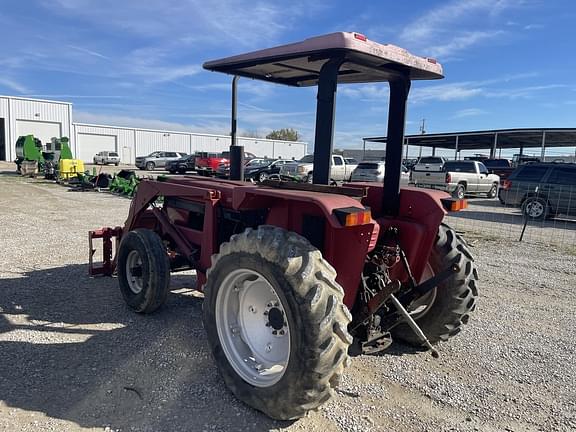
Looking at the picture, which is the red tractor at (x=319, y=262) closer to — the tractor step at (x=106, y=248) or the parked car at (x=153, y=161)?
the tractor step at (x=106, y=248)

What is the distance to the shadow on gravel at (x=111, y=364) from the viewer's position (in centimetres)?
304

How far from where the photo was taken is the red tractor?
110 inches

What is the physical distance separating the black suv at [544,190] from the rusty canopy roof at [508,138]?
1285 cm

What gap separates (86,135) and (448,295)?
54.4 m

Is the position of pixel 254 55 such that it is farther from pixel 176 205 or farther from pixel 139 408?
pixel 139 408

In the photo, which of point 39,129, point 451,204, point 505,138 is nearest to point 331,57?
point 451,204

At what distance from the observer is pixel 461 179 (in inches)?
807

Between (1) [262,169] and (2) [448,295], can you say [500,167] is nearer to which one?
(1) [262,169]

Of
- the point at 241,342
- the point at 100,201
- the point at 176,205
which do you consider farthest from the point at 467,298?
the point at 100,201

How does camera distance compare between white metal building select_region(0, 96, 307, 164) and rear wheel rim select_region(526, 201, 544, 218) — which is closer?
rear wheel rim select_region(526, 201, 544, 218)

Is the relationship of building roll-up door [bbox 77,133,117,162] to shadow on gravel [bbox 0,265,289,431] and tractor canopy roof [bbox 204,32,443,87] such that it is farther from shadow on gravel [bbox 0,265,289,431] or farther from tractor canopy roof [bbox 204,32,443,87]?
tractor canopy roof [bbox 204,32,443,87]

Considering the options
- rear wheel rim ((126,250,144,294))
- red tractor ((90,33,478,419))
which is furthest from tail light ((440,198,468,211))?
rear wheel rim ((126,250,144,294))

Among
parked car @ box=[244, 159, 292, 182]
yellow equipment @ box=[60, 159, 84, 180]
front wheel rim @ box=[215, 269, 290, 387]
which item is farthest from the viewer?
parked car @ box=[244, 159, 292, 182]

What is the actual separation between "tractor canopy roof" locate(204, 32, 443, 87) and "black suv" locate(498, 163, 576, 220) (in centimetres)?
1141
